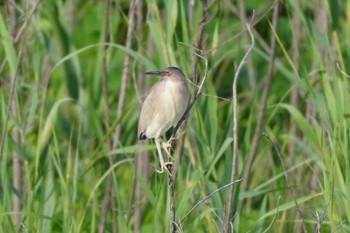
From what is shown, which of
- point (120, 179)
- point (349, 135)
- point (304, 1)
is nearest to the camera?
point (349, 135)

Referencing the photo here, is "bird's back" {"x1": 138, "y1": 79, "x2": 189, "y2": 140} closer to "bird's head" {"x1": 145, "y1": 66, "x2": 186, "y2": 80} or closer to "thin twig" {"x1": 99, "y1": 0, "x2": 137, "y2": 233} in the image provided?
"bird's head" {"x1": 145, "y1": 66, "x2": 186, "y2": 80}

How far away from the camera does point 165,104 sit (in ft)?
8.81

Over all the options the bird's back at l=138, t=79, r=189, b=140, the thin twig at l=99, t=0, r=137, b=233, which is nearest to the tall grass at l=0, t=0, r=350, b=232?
the thin twig at l=99, t=0, r=137, b=233

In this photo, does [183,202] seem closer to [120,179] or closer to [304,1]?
[120,179]

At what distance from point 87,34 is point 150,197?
2.54 metres

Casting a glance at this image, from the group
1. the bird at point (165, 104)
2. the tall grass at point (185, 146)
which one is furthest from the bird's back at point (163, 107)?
the tall grass at point (185, 146)

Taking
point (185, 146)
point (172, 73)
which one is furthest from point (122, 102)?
point (172, 73)

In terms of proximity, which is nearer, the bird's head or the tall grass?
the bird's head

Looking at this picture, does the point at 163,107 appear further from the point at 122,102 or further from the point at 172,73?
the point at 122,102

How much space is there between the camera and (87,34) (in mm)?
5723

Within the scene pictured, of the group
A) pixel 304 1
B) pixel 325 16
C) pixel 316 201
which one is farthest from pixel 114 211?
pixel 304 1

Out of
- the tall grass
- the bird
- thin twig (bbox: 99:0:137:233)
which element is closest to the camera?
the bird

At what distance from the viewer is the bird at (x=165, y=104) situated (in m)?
2.64

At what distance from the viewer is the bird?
2.64 meters
